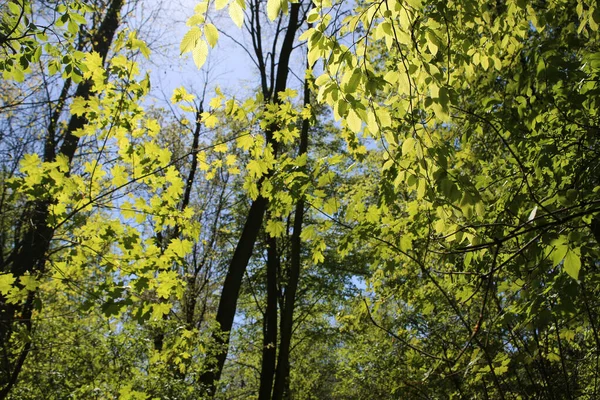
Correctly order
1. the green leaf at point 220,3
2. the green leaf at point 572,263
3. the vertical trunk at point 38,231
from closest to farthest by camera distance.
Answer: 1. the green leaf at point 220,3
2. the green leaf at point 572,263
3. the vertical trunk at point 38,231

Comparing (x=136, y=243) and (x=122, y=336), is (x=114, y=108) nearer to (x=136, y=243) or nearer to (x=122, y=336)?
(x=136, y=243)

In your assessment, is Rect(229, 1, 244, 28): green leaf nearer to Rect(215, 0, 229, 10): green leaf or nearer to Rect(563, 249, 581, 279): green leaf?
Rect(215, 0, 229, 10): green leaf

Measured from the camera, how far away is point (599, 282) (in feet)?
7.01

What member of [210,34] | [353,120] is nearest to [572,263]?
[353,120]

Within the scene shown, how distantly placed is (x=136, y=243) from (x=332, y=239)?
873 centimetres

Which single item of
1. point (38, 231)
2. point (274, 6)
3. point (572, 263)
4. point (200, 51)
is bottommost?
point (572, 263)

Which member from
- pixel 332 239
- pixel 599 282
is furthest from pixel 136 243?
pixel 332 239

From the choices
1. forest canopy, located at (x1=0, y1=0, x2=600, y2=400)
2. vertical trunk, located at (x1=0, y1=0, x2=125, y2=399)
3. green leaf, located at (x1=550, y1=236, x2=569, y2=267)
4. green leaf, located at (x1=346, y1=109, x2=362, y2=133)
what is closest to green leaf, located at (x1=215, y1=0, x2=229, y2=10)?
forest canopy, located at (x1=0, y1=0, x2=600, y2=400)

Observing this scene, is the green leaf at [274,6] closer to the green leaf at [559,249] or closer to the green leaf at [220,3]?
the green leaf at [220,3]

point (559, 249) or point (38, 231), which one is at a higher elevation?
point (38, 231)

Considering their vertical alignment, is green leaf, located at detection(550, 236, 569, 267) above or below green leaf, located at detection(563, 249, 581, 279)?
above

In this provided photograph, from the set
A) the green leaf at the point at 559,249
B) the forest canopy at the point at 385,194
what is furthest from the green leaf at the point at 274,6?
the green leaf at the point at 559,249

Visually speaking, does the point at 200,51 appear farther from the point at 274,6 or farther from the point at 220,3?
the point at 274,6

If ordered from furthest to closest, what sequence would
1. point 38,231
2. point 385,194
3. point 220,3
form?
point 38,231
point 385,194
point 220,3
